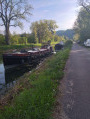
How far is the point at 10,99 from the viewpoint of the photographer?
15.9ft

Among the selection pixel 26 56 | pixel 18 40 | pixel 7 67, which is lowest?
pixel 7 67

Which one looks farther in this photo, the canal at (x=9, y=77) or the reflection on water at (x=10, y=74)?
the reflection on water at (x=10, y=74)

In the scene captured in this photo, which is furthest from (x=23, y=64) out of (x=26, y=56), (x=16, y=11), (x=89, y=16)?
(x=89, y=16)

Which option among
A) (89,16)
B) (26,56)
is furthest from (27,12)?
(26,56)

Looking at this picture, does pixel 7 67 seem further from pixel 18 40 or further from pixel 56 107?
pixel 18 40

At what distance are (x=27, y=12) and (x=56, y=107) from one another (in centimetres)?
3469

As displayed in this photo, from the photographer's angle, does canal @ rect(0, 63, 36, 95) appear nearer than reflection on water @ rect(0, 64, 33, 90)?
Yes

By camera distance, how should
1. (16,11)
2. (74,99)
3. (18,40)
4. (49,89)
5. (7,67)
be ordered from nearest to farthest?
(74,99)
(49,89)
(7,67)
(16,11)
(18,40)

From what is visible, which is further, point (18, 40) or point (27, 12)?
point (18, 40)

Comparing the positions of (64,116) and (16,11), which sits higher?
(16,11)

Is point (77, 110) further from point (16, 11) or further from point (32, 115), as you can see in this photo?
point (16, 11)

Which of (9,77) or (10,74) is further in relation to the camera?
(10,74)

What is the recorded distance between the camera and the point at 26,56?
13.3 meters

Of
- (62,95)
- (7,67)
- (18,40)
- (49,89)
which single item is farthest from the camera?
(18,40)
